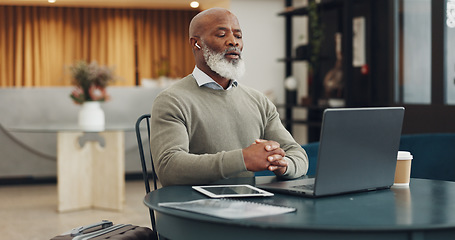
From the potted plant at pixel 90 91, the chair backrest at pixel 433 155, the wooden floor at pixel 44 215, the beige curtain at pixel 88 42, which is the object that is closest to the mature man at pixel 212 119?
the chair backrest at pixel 433 155

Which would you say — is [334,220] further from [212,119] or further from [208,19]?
[208,19]

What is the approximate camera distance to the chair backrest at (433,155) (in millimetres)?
2494

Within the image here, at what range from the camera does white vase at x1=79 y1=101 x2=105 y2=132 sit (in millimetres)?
4480

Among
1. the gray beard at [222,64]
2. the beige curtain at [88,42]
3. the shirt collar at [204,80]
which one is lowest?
the shirt collar at [204,80]

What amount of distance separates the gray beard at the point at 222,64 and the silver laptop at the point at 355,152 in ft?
1.82

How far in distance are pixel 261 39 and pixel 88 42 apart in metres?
3.87

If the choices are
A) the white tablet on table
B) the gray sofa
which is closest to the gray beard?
the white tablet on table

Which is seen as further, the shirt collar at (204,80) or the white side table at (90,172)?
the white side table at (90,172)

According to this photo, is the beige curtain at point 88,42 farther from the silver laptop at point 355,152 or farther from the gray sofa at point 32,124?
the silver laptop at point 355,152

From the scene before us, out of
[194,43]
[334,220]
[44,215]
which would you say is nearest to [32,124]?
[44,215]

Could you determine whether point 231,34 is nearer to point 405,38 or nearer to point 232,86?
point 232,86

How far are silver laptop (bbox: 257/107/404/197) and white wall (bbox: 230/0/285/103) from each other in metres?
4.87

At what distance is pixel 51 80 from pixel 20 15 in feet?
3.49

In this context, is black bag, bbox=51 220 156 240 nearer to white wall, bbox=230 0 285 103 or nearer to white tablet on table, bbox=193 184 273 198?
white tablet on table, bbox=193 184 273 198
